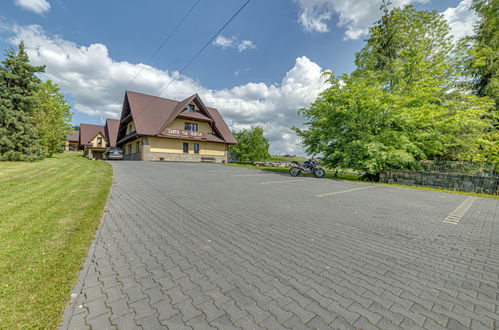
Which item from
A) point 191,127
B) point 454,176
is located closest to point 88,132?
point 191,127

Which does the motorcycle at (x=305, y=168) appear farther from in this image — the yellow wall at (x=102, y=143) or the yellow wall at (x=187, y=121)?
the yellow wall at (x=102, y=143)

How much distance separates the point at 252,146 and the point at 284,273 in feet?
129

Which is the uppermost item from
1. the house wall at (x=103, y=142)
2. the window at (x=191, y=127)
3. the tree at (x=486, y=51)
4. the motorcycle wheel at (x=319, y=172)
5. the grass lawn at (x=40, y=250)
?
the tree at (x=486, y=51)

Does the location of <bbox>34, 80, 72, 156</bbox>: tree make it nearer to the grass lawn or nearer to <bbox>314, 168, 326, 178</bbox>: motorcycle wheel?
the grass lawn

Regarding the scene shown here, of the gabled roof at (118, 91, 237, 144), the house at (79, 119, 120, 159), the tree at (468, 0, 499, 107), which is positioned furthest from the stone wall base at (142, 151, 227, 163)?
the tree at (468, 0, 499, 107)

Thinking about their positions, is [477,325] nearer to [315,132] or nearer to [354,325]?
[354,325]

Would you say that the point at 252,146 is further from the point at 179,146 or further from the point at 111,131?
the point at 111,131

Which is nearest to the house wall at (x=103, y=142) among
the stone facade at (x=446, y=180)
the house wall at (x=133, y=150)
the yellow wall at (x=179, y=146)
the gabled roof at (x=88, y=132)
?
the gabled roof at (x=88, y=132)

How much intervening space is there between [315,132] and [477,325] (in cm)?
1491

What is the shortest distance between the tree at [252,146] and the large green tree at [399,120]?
24078 mm

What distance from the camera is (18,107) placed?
1525 centimetres

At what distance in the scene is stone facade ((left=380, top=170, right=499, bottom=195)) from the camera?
10.4m

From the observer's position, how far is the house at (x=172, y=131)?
25.5m

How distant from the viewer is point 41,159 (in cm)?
1695
